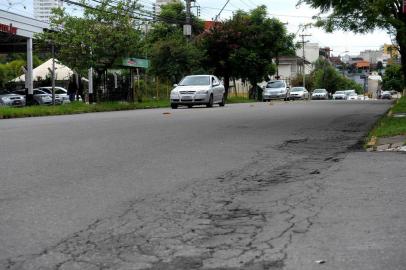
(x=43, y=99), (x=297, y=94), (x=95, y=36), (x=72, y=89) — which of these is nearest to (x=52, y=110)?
(x=95, y=36)

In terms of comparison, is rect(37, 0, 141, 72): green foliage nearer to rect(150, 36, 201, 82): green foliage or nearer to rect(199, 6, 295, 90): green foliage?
rect(150, 36, 201, 82): green foliage

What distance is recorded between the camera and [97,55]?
97.7ft

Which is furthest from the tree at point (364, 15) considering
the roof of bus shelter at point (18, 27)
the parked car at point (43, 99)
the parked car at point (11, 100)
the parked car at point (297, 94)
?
the parked car at point (297, 94)

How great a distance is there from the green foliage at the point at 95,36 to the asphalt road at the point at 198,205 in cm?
1830

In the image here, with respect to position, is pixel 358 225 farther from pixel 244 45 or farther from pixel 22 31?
pixel 244 45

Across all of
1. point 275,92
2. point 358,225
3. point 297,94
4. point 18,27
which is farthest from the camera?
point 297,94

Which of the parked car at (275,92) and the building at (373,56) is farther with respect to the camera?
the building at (373,56)

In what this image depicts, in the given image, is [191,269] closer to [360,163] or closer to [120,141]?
[360,163]

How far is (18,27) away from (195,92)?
1220cm

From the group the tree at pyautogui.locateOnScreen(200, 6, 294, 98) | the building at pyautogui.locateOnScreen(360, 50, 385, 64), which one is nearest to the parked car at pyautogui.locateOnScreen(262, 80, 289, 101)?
the tree at pyautogui.locateOnScreen(200, 6, 294, 98)

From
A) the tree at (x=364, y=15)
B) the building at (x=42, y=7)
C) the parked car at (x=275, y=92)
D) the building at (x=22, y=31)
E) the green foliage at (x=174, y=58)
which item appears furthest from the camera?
the parked car at (x=275, y=92)

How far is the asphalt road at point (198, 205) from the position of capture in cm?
465

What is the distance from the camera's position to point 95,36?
1161 inches

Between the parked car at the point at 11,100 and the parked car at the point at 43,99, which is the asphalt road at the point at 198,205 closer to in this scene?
the parked car at the point at 11,100
